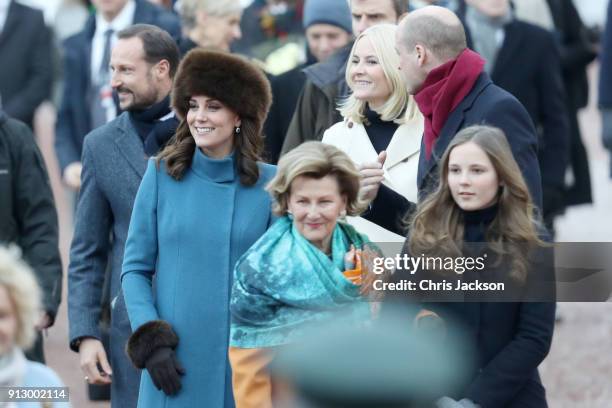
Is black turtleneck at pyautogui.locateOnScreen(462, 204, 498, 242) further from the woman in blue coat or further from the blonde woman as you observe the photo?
the blonde woman

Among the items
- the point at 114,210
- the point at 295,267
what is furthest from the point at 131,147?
the point at 295,267

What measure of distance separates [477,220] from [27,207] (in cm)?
216

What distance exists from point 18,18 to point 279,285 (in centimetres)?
562

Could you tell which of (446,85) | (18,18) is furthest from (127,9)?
(446,85)

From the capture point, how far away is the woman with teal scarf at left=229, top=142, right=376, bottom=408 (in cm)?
495

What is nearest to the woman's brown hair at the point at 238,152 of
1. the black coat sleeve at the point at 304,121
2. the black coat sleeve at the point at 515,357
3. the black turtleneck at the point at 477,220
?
the black turtleneck at the point at 477,220

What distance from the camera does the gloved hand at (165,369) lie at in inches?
207

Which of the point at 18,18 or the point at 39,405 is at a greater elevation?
the point at 18,18

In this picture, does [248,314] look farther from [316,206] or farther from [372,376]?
[372,376]

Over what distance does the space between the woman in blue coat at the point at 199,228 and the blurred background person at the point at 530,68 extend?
3.31 metres

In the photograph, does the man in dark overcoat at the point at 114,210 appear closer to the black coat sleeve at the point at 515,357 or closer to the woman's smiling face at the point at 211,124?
the woman's smiling face at the point at 211,124

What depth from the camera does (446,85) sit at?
557 centimetres

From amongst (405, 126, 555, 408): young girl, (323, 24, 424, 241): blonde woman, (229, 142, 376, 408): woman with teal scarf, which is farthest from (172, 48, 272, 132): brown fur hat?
(405, 126, 555, 408): young girl

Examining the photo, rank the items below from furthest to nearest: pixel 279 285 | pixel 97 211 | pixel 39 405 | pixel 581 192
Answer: pixel 581 192 < pixel 97 211 < pixel 279 285 < pixel 39 405
